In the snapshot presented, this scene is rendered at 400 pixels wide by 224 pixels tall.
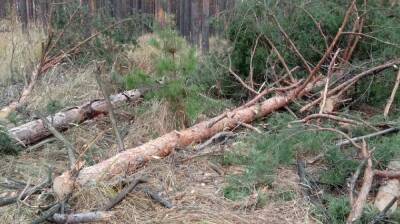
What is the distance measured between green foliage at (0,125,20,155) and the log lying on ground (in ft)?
0.34

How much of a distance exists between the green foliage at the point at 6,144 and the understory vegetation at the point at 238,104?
13mm

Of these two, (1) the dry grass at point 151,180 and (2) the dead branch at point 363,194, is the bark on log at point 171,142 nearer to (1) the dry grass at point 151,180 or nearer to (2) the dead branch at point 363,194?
(1) the dry grass at point 151,180

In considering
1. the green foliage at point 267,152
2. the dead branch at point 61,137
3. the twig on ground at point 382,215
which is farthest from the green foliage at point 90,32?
the twig on ground at point 382,215

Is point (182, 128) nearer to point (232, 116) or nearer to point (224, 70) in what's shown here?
point (232, 116)

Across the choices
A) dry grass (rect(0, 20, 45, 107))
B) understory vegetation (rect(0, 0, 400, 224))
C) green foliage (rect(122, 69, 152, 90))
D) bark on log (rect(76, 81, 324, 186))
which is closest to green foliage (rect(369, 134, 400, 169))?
understory vegetation (rect(0, 0, 400, 224))

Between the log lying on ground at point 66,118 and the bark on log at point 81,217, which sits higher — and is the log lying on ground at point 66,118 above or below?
below

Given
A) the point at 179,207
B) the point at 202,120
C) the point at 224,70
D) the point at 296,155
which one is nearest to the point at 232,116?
the point at 202,120

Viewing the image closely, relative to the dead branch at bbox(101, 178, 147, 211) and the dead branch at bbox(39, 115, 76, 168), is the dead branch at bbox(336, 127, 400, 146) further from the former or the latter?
the dead branch at bbox(39, 115, 76, 168)

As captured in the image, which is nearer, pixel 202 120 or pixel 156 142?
pixel 156 142

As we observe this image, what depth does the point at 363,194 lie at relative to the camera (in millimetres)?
3547

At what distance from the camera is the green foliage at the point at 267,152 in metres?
3.99

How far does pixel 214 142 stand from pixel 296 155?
0.81m

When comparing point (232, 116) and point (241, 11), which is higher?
point (241, 11)

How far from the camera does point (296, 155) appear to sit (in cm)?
463
